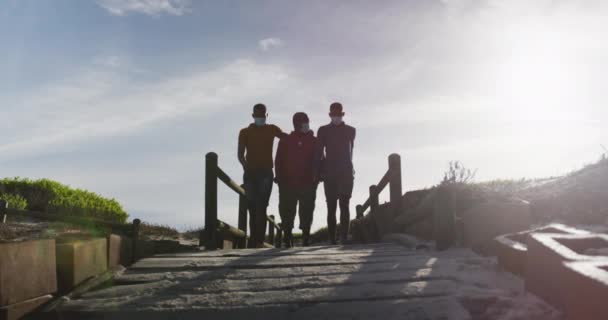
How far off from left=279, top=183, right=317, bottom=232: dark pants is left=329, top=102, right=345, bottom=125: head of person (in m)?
0.97

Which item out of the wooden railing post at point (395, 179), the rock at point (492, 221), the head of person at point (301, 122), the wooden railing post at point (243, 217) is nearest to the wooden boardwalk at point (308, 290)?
the rock at point (492, 221)

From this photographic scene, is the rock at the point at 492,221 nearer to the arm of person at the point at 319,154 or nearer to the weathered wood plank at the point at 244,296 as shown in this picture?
the weathered wood plank at the point at 244,296

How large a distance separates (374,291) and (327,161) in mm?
3582

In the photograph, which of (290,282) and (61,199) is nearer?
(290,282)

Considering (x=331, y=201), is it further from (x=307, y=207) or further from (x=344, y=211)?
(x=307, y=207)

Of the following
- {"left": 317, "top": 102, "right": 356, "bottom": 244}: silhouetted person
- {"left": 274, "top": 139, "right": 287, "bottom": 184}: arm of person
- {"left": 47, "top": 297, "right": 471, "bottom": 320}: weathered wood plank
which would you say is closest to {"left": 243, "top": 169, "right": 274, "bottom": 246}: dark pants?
{"left": 274, "top": 139, "right": 287, "bottom": 184}: arm of person

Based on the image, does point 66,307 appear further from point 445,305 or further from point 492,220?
point 492,220

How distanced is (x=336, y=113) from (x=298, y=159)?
799 millimetres

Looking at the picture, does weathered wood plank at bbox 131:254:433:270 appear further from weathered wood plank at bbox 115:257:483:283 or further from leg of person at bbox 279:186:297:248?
leg of person at bbox 279:186:297:248

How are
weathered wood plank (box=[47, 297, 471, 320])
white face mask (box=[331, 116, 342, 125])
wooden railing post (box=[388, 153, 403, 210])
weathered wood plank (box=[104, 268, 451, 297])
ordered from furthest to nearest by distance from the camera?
wooden railing post (box=[388, 153, 403, 210]) → white face mask (box=[331, 116, 342, 125]) → weathered wood plank (box=[104, 268, 451, 297]) → weathered wood plank (box=[47, 297, 471, 320])

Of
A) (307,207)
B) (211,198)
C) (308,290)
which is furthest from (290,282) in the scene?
(307,207)

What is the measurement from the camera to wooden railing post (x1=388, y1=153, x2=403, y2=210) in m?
8.22

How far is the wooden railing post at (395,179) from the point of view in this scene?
8.22 m

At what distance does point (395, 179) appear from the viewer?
8.28 metres
